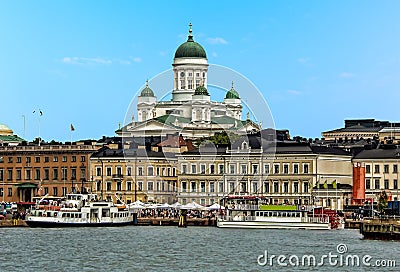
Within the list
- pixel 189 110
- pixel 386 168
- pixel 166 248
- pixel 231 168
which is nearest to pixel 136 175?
pixel 231 168

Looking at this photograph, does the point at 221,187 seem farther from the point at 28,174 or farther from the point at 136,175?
the point at 28,174

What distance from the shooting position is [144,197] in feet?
507

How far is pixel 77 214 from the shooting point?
122 m

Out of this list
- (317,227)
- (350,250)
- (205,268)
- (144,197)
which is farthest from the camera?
(144,197)

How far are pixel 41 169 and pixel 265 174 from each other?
2778 centimetres

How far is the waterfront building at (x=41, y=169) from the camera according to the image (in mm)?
159250

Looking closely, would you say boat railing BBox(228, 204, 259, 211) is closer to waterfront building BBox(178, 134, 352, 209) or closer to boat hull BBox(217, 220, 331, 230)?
boat hull BBox(217, 220, 331, 230)

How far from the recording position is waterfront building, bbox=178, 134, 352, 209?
5787 inches

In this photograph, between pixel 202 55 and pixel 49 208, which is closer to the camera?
pixel 49 208

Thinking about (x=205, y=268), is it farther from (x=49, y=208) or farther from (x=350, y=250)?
(x=49, y=208)

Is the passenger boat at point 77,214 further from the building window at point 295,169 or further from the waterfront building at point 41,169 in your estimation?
the waterfront building at point 41,169

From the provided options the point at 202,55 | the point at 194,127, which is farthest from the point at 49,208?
the point at 202,55

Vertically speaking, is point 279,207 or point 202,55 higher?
point 202,55

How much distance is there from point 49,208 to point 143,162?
32.9 meters
